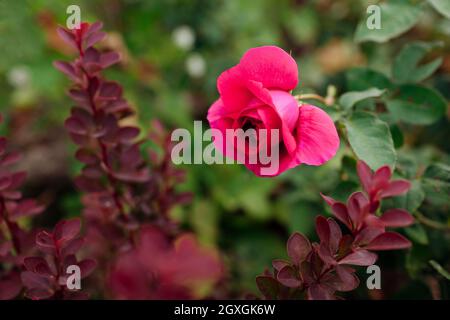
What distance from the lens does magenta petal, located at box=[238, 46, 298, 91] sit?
0.60 m

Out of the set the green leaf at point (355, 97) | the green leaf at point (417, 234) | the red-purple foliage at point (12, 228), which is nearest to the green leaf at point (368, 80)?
the green leaf at point (355, 97)

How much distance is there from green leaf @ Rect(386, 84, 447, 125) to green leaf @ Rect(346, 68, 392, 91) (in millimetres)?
29

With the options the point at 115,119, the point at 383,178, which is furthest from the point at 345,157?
the point at 115,119

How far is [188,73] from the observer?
177 cm

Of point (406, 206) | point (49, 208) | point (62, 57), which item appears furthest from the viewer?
point (62, 57)

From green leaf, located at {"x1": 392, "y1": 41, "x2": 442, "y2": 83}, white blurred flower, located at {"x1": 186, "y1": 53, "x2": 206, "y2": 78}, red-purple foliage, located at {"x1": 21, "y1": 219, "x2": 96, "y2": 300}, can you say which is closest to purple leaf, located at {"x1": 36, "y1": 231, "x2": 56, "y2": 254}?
red-purple foliage, located at {"x1": 21, "y1": 219, "x2": 96, "y2": 300}

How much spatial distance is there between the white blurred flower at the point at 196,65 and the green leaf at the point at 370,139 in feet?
3.55

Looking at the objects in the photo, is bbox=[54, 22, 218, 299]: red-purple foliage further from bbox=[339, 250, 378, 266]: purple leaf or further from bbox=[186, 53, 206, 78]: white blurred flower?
bbox=[186, 53, 206, 78]: white blurred flower

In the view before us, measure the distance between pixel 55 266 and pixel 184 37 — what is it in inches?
47.4

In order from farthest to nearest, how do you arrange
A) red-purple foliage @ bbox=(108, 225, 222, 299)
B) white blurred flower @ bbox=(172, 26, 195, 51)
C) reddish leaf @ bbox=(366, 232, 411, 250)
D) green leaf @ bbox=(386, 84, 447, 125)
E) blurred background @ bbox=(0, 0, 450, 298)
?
white blurred flower @ bbox=(172, 26, 195, 51)
blurred background @ bbox=(0, 0, 450, 298)
green leaf @ bbox=(386, 84, 447, 125)
reddish leaf @ bbox=(366, 232, 411, 250)
red-purple foliage @ bbox=(108, 225, 222, 299)

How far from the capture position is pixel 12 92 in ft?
6.08

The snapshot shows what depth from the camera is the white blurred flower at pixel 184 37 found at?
169 cm
